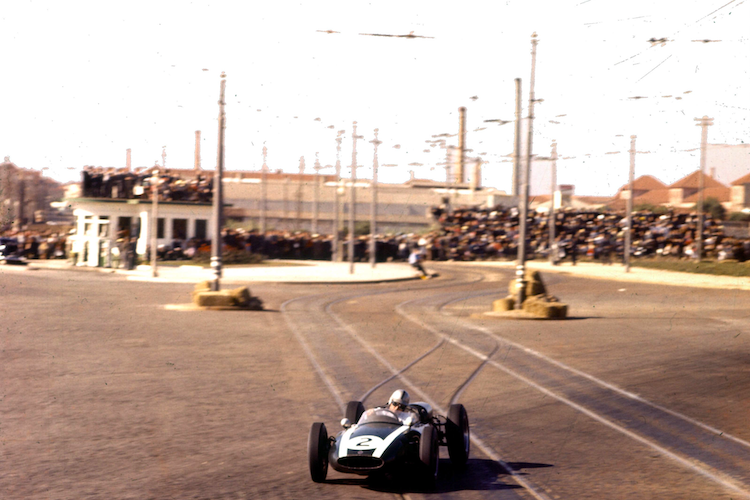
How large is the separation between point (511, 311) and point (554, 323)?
2567 millimetres

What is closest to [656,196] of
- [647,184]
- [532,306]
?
[647,184]

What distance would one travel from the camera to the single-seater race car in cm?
691

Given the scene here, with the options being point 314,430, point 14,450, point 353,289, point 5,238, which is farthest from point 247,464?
point 5,238

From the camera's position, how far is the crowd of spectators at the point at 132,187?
5231 cm

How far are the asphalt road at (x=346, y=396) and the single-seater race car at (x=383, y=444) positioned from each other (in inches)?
9.2

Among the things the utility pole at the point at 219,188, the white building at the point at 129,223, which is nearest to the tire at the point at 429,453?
the utility pole at the point at 219,188

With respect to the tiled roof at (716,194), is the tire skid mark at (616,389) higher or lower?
lower

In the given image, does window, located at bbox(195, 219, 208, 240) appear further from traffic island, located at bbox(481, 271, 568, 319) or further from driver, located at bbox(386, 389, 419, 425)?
driver, located at bbox(386, 389, 419, 425)

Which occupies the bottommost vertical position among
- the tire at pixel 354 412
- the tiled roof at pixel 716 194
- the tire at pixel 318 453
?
the tire at pixel 318 453

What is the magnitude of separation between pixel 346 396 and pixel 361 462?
15.2 ft

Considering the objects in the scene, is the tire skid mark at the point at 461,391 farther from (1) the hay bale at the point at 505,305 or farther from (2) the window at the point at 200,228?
(2) the window at the point at 200,228

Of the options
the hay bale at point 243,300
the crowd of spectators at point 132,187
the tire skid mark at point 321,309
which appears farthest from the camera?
the crowd of spectators at point 132,187

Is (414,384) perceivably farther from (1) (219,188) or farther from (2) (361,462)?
(1) (219,188)

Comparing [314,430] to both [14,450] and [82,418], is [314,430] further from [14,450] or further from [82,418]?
[82,418]
